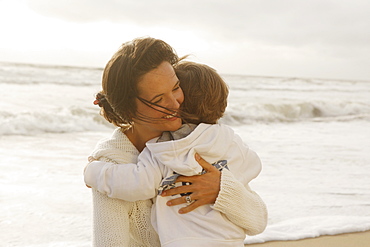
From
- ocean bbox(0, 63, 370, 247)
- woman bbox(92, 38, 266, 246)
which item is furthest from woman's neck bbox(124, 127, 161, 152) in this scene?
ocean bbox(0, 63, 370, 247)

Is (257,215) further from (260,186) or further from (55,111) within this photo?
(55,111)

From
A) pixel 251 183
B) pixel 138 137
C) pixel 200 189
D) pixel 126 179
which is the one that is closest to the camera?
pixel 126 179

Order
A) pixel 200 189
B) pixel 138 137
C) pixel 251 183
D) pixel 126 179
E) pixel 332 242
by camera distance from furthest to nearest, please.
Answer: pixel 251 183 < pixel 332 242 < pixel 138 137 < pixel 200 189 < pixel 126 179

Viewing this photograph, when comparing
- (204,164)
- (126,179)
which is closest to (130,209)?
(126,179)

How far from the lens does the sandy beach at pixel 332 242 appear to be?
3572 millimetres

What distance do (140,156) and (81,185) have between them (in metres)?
3.37

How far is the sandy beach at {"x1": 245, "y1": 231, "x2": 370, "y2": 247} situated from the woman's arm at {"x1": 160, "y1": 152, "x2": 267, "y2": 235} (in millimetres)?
1629

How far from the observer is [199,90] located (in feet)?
6.36

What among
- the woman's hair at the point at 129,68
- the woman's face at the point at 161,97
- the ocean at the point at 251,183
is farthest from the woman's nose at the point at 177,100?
the ocean at the point at 251,183

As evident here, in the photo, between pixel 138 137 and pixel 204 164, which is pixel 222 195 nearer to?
pixel 204 164

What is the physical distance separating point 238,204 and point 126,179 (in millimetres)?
460

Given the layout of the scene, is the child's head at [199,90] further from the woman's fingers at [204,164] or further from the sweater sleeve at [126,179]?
the sweater sleeve at [126,179]

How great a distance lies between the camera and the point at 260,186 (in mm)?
5195

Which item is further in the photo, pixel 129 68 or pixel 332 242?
pixel 332 242
